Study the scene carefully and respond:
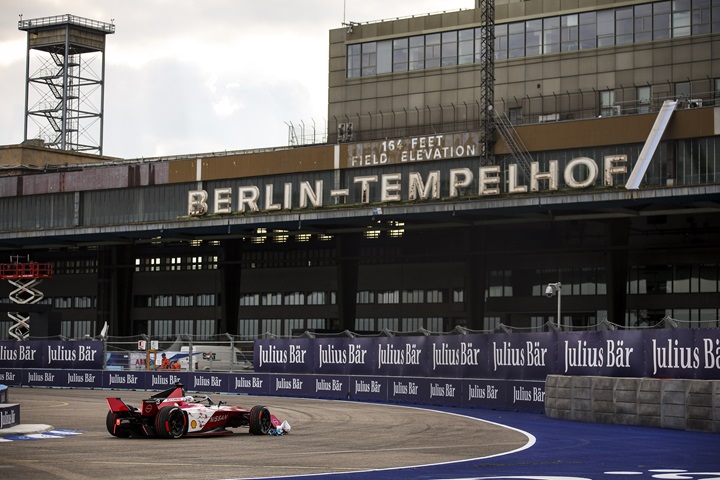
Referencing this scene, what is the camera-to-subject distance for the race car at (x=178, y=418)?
25.5m

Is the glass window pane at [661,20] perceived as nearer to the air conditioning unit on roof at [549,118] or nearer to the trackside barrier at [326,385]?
the air conditioning unit on roof at [549,118]

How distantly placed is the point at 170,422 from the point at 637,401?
43.5 ft

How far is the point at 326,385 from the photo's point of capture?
151ft

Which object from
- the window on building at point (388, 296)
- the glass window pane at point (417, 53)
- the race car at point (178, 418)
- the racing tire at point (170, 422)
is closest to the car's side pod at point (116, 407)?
the race car at point (178, 418)

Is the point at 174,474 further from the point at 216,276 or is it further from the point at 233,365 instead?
the point at 216,276

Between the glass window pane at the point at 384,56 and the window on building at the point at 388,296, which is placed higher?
the glass window pane at the point at 384,56

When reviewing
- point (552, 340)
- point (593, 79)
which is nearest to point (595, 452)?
point (552, 340)

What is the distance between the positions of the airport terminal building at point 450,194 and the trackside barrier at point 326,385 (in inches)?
683

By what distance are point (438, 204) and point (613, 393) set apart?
1568 inches

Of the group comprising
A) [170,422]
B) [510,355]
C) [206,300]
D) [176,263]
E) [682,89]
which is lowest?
[170,422]

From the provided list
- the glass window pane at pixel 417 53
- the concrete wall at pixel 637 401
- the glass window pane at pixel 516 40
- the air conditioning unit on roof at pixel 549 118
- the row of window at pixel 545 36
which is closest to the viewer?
the concrete wall at pixel 637 401

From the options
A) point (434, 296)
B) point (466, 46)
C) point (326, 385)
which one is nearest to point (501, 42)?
point (466, 46)

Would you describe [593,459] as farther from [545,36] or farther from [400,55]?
[400,55]

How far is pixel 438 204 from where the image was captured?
233 ft
